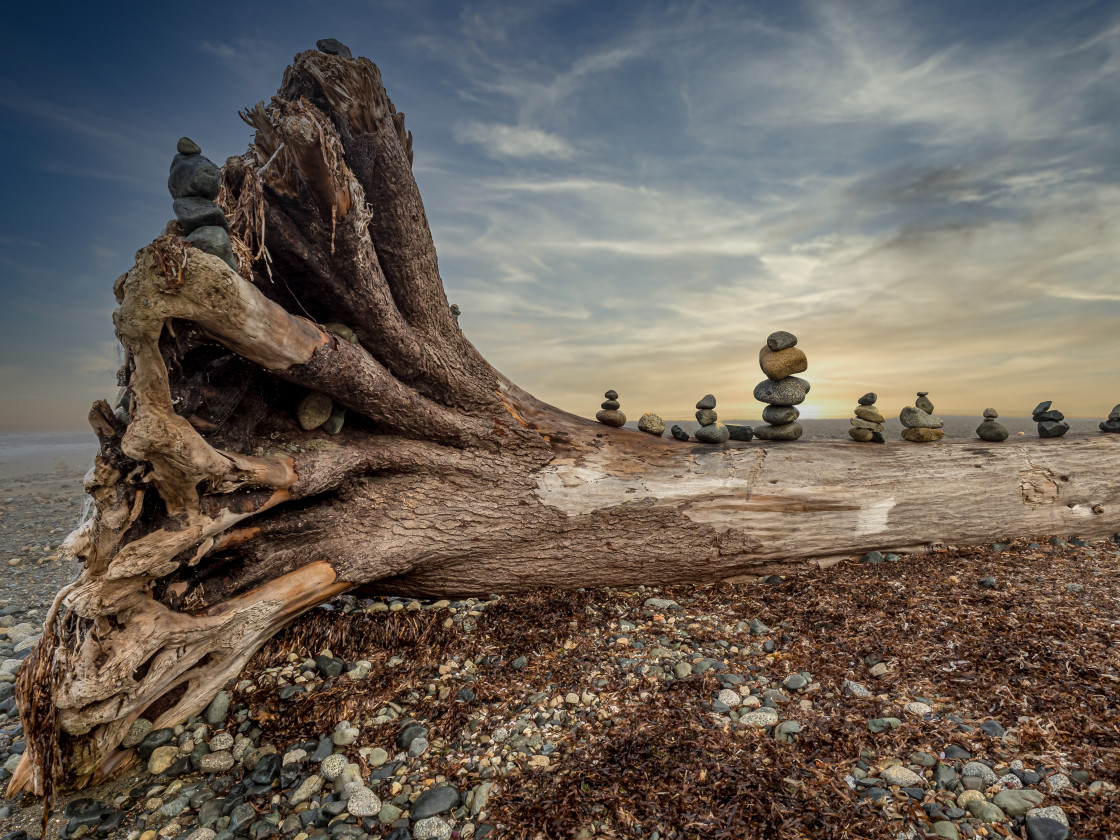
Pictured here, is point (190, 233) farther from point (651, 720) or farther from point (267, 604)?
point (651, 720)

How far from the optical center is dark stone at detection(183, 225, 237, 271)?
15.9 feet

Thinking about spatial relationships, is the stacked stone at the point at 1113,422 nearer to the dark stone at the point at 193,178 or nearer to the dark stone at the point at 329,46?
the dark stone at the point at 329,46

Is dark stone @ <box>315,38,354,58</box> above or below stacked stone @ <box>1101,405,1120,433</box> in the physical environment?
above

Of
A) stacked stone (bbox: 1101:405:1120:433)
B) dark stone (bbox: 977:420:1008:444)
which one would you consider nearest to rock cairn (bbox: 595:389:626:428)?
dark stone (bbox: 977:420:1008:444)

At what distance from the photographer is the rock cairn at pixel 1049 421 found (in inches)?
373

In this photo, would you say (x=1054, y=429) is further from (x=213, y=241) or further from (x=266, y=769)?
(x=213, y=241)

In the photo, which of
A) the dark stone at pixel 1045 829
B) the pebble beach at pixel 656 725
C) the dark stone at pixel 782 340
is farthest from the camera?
the dark stone at pixel 782 340

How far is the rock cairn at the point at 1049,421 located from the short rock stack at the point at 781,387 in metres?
4.31

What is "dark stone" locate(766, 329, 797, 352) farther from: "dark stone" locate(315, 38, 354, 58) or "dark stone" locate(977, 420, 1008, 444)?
"dark stone" locate(315, 38, 354, 58)

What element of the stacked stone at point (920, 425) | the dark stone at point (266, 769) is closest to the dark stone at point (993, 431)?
the stacked stone at point (920, 425)

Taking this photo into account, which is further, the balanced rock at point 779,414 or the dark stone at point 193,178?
the balanced rock at point 779,414

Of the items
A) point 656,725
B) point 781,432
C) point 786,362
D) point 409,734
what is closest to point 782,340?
point 786,362

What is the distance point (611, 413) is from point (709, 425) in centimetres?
154

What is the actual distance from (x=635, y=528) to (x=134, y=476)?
17.9ft
